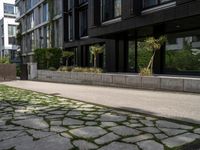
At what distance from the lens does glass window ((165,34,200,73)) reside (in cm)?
1512

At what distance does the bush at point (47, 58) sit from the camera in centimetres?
2578

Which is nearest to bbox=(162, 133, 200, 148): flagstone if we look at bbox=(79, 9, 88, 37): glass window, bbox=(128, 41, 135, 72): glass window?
bbox=(128, 41, 135, 72): glass window

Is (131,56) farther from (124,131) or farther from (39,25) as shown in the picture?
(39,25)

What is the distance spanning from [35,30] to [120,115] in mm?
38684

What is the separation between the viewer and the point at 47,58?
25.8 m

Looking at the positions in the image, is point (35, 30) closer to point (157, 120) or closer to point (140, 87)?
point (140, 87)

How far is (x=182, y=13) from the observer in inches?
503

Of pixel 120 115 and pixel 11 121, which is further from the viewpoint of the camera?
pixel 120 115

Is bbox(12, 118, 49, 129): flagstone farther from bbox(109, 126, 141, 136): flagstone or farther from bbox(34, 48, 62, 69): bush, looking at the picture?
bbox(34, 48, 62, 69): bush

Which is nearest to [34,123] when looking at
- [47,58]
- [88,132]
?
[88,132]

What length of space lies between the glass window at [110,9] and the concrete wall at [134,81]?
5.27 metres

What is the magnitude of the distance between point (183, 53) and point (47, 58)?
14054mm

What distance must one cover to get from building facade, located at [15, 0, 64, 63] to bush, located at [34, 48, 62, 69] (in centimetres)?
461

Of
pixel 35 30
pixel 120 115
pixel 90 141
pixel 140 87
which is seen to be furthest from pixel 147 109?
pixel 35 30
